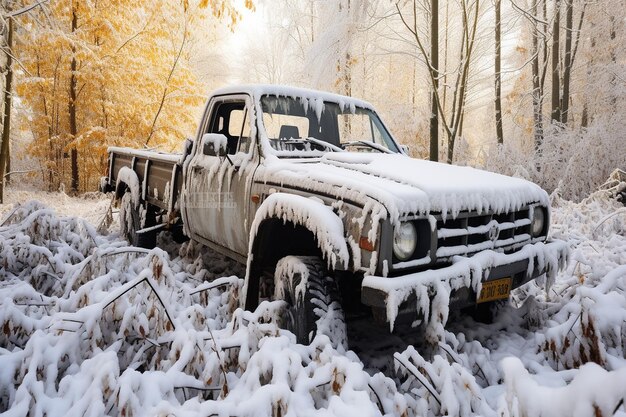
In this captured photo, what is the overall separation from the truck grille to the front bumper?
0.08 meters

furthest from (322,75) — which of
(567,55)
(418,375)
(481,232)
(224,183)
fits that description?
(418,375)

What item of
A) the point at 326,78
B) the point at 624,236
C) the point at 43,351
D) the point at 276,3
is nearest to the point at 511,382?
the point at 43,351

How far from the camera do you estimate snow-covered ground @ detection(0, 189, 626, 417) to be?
1.95 m

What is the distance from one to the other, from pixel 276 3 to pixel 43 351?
20675 mm

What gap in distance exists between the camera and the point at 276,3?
20578mm

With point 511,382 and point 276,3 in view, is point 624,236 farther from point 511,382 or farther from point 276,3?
point 276,3

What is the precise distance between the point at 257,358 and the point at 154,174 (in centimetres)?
420

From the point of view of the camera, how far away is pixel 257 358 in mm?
2279

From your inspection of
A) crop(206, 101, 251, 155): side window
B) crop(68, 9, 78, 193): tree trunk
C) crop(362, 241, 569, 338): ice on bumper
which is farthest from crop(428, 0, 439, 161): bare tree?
crop(68, 9, 78, 193): tree trunk

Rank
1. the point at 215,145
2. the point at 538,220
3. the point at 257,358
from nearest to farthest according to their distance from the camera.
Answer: the point at 257,358 → the point at 538,220 → the point at 215,145

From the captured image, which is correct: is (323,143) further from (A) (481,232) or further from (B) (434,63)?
(B) (434,63)

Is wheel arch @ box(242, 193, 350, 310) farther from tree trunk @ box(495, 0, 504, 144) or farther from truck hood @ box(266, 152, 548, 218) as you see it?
tree trunk @ box(495, 0, 504, 144)

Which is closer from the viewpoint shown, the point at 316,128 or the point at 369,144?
the point at 316,128

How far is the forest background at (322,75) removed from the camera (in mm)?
10641
